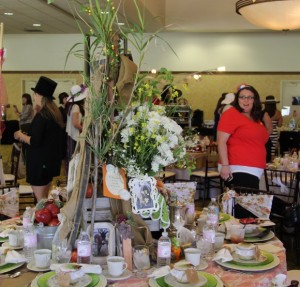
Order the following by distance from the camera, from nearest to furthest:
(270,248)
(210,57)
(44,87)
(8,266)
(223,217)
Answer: (8,266) → (270,248) → (223,217) → (44,87) → (210,57)

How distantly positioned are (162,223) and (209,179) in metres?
4.87

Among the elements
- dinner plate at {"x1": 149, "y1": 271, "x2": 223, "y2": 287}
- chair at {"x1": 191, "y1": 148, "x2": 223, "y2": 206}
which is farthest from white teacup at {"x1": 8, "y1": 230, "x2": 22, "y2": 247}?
chair at {"x1": 191, "y1": 148, "x2": 223, "y2": 206}

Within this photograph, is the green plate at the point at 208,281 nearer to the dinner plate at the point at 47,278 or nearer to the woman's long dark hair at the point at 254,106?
the dinner plate at the point at 47,278

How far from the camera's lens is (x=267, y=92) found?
1280 centimetres

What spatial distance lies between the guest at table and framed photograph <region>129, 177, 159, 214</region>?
1.97 meters

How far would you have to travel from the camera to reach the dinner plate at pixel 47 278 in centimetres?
195

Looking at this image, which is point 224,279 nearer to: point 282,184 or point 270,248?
point 270,248

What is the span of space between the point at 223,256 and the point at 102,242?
1.83 feet

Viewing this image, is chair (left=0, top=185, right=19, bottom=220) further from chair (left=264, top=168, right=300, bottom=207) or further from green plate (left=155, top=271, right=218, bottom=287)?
chair (left=264, top=168, right=300, bottom=207)

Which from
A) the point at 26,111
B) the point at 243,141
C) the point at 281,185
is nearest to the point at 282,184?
the point at 281,185

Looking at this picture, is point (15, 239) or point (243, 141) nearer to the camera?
point (15, 239)

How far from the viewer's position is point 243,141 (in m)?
4.11

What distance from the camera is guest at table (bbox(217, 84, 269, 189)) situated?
4086mm

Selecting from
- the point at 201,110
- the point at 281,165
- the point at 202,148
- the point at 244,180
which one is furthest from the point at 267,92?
the point at 244,180
